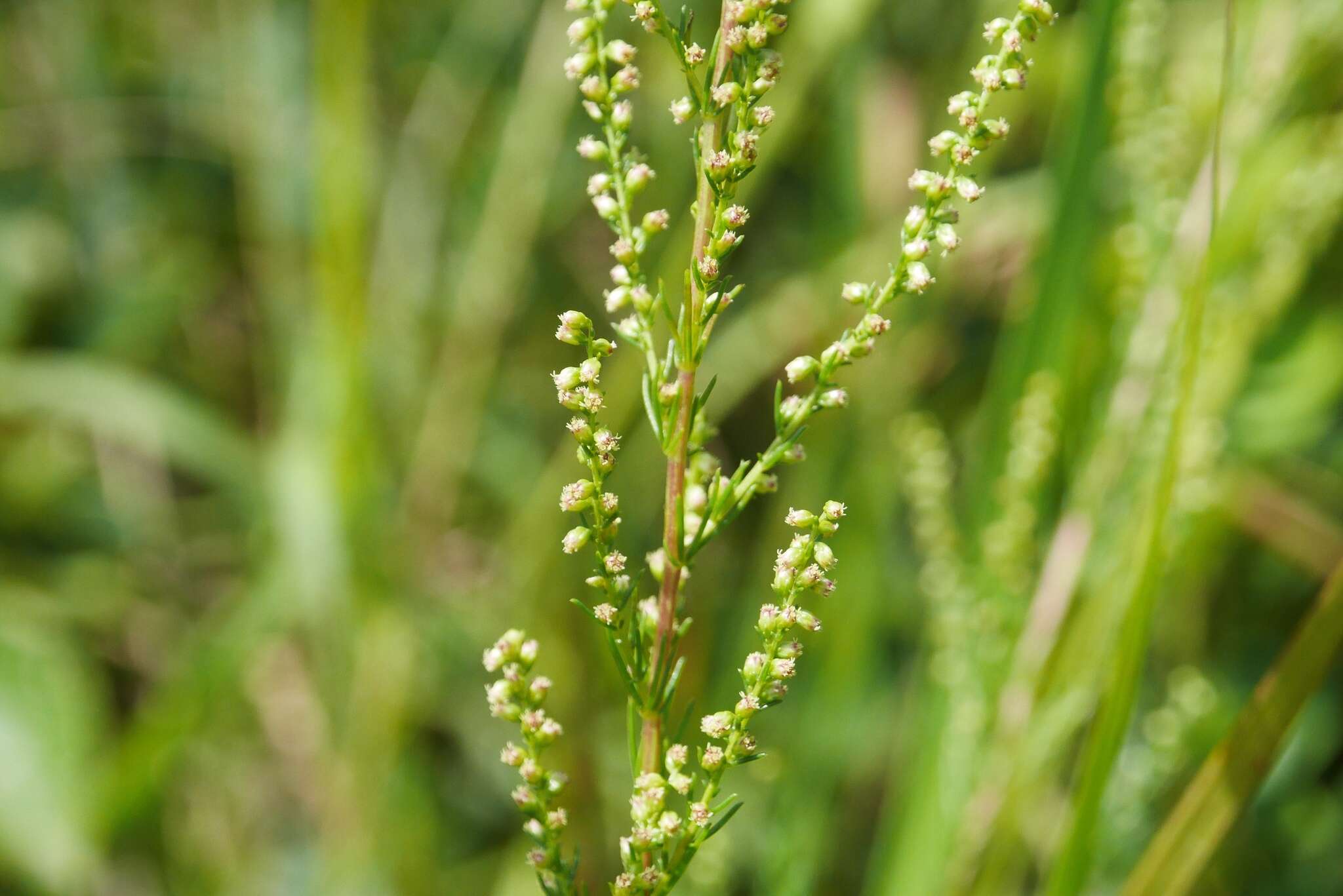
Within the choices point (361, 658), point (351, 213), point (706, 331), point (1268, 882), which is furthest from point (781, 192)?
point (706, 331)

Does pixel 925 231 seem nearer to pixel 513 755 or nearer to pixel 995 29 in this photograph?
pixel 995 29

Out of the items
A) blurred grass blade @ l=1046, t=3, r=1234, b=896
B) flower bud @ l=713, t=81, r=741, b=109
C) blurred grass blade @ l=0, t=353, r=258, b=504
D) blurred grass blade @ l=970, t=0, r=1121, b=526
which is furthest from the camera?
blurred grass blade @ l=0, t=353, r=258, b=504

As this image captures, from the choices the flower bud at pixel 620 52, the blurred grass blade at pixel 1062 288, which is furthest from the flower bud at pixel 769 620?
the blurred grass blade at pixel 1062 288

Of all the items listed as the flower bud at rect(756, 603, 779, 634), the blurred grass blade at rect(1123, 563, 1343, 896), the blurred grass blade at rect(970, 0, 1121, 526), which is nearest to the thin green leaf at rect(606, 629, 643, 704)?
the flower bud at rect(756, 603, 779, 634)

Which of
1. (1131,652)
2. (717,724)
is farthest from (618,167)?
(1131,652)

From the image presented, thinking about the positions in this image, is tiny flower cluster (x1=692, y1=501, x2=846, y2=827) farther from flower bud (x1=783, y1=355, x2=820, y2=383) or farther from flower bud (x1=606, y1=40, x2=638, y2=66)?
flower bud (x1=606, y1=40, x2=638, y2=66)

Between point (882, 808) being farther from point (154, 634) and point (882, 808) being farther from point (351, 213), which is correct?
point (154, 634)
